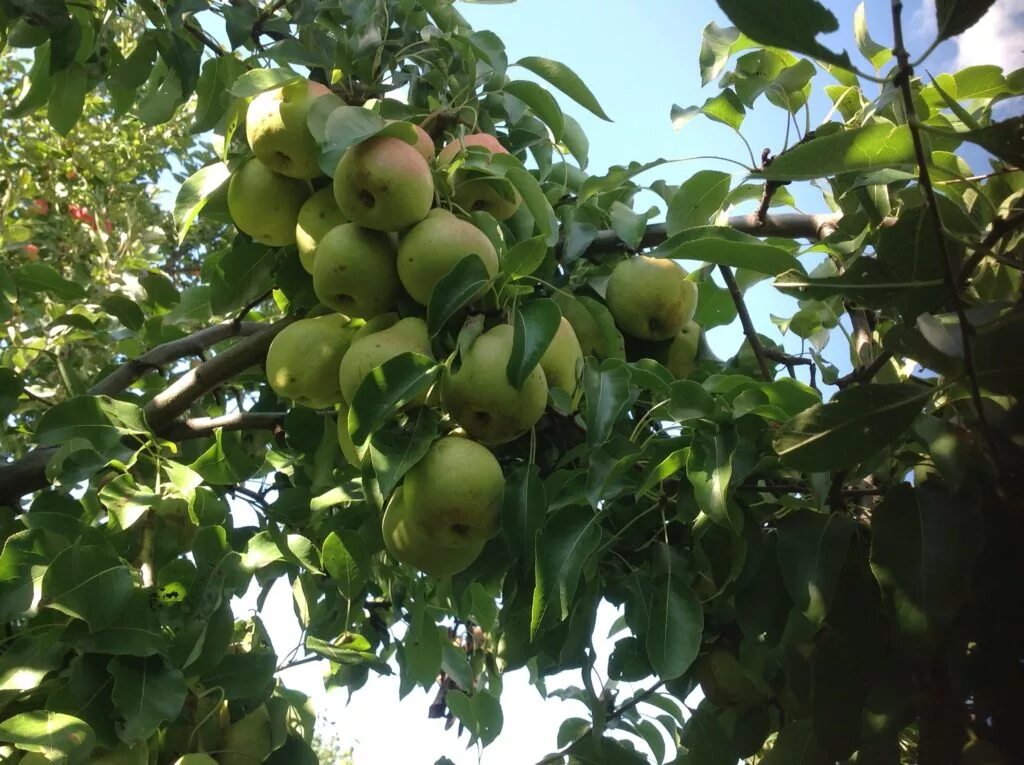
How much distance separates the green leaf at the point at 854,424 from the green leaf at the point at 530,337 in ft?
1.15

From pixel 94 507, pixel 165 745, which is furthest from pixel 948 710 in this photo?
pixel 94 507

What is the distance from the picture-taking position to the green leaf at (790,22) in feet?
2.78

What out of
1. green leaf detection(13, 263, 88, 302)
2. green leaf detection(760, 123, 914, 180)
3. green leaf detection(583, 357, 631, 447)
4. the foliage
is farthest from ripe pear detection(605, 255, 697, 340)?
green leaf detection(13, 263, 88, 302)

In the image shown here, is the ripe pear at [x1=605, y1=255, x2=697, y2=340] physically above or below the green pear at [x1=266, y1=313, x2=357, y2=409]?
above

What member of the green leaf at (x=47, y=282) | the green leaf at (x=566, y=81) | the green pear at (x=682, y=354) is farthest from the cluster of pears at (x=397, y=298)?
the green leaf at (x=47, y=282)

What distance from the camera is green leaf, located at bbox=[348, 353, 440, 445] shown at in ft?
4.05

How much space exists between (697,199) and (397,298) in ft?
1.91

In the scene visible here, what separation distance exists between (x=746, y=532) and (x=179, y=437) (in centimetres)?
142

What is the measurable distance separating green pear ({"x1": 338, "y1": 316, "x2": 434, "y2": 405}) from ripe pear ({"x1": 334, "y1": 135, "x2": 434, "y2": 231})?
18 cm

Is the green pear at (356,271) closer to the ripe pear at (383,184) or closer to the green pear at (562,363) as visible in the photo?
the ripe pear at (383,184)

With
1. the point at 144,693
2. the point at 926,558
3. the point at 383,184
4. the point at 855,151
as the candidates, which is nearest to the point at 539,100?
the point at 383,184

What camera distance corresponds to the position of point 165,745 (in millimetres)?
1577

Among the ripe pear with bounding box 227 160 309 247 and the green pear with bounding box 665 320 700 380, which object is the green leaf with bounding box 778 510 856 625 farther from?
the ripe pear with bounding box 227 160 309 247

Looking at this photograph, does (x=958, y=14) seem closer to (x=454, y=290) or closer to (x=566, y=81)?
(x=454, y=290)
